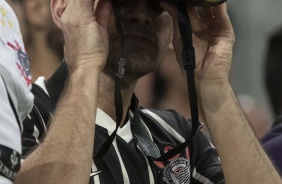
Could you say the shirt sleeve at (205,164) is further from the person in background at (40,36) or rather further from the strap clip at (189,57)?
the person in background at (40,36)

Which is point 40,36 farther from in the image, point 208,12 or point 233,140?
point 233,140

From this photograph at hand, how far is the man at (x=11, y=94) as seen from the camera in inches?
57.2

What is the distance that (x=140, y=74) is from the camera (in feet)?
8.68

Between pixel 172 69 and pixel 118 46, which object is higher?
pixel 118 46

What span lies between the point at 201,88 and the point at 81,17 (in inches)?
17.2

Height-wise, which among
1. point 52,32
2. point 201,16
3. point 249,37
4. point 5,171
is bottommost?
point 249,37

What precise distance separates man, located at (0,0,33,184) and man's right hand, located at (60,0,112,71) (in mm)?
823

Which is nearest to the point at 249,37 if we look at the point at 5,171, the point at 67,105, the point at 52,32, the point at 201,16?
the point at 52,32

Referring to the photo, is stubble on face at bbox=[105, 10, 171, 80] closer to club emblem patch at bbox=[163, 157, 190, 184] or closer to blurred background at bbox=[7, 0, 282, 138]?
club emblem patch at bbox=[163, 157, 190, 184]

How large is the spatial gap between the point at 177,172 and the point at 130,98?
0.91 feet

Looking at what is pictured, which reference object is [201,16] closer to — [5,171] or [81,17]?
[81,17]

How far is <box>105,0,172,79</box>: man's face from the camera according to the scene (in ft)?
8.50

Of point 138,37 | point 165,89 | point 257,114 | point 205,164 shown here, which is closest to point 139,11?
point 138,37

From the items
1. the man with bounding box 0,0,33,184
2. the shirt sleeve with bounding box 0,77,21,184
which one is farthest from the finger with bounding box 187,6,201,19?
the shirt sleeve with bounding box 0,77,21,184
